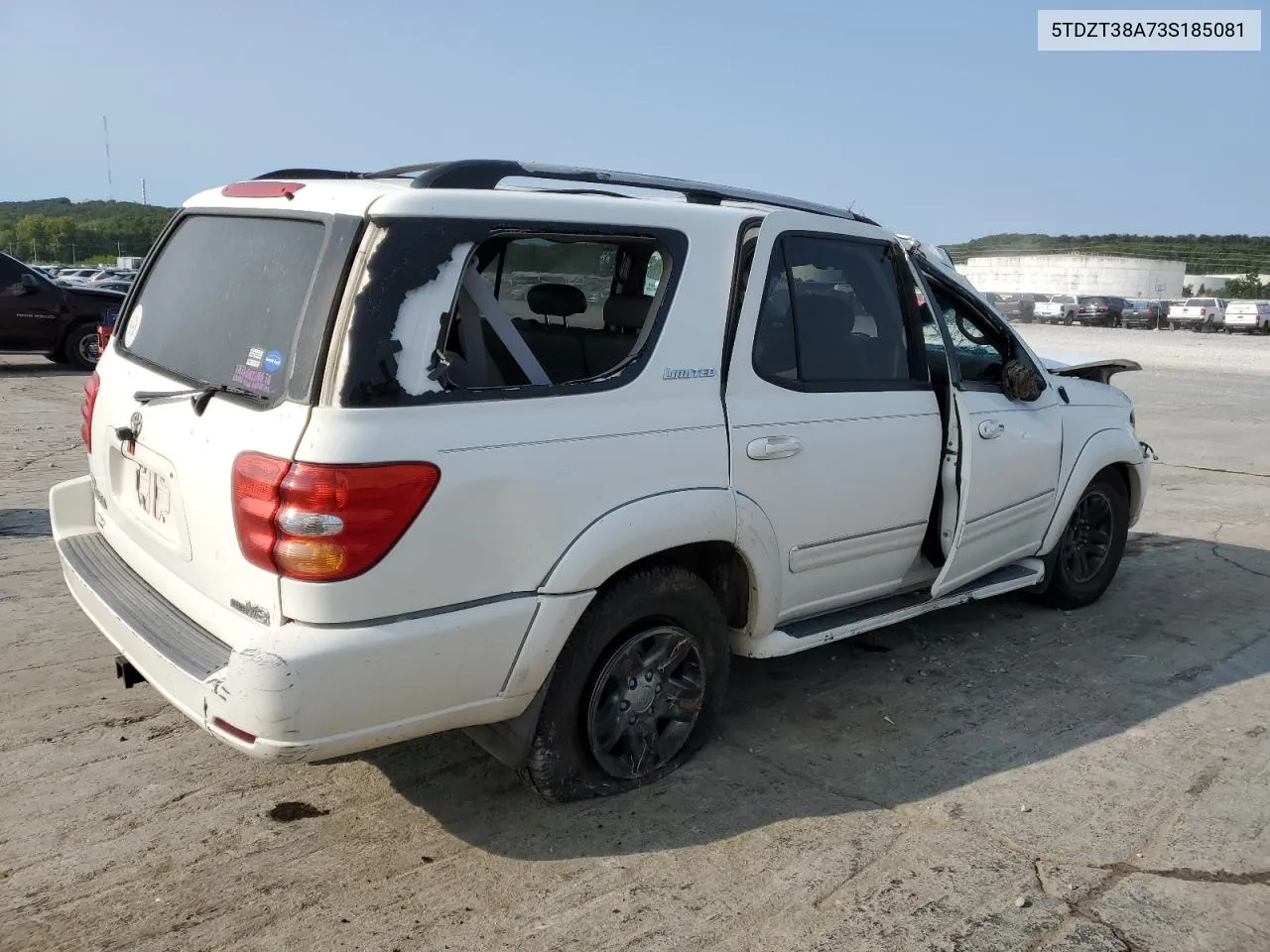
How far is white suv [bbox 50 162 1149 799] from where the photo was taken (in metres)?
2.65

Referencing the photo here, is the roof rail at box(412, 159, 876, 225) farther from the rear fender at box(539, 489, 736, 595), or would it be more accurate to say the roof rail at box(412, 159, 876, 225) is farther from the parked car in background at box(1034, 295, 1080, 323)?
the parked car in background at box(1034, 295, 1080, 323)

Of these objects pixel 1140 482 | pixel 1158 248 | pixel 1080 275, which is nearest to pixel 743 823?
pixel 1140 482

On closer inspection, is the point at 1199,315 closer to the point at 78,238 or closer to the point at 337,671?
the point at 337,671

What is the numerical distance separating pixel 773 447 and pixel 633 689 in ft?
3.06

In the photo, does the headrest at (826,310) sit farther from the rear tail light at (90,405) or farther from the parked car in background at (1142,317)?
the parked car in background at (1142,317)

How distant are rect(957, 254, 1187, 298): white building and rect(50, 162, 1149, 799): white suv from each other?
8068 cm

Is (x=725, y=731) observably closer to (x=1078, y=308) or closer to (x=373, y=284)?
(x=373, y=284)

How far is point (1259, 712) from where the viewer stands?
4.29m

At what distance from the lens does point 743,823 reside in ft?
10.9

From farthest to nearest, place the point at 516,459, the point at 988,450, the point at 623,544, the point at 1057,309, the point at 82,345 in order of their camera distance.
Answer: the point at 1057,309
the point at 82,345
the point at 988,450
the point at 623,544
the point at 516,459

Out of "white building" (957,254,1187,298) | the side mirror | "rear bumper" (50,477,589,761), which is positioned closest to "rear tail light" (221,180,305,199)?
"rear bumper" (50,477,589,761)

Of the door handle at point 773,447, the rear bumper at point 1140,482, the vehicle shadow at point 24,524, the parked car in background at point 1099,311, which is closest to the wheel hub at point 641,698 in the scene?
the door handle at point 773,447

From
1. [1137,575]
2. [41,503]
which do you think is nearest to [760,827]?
[1137,575]

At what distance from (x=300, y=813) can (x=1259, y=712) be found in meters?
3.78
